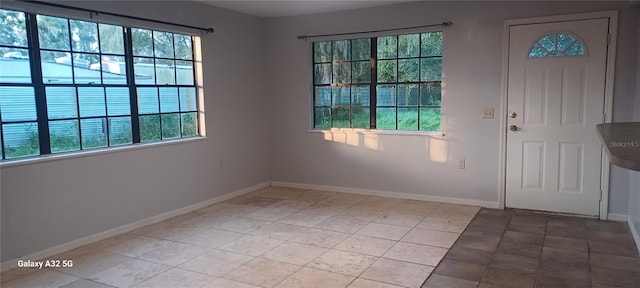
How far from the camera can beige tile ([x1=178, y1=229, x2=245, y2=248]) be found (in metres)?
3.64

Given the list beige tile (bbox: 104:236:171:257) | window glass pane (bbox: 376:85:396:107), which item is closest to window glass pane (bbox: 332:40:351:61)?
window glass pane (bbox: 376:85:396:107)

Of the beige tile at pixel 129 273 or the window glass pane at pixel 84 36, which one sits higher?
the window glass pane at pixel 84 36

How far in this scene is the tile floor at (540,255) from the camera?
2846 mm

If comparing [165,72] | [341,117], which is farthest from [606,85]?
[165,72]

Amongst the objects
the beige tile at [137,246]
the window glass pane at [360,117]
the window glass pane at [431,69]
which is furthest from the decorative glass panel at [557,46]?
the beige tile at [137,246]

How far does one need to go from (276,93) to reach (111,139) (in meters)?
2.36

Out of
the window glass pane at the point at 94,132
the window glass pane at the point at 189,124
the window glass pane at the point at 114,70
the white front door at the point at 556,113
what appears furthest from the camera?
the window glass pane at the point at 189,124

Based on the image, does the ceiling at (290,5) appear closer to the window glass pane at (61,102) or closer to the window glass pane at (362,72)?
the window glass pane at (362,72)

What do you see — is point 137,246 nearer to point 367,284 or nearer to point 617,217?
point 367,284

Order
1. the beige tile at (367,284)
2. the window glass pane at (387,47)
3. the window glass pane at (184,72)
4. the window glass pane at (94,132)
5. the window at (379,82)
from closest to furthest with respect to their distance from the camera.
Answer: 1. the beige tile at (367,284)
2. the window glass pane at (94,132)
3. the window glass pane at (184,72)
4. the window at (379,82)
5. the window glass pane at (387,47)

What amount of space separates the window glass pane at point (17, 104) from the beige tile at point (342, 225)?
256 centimetres

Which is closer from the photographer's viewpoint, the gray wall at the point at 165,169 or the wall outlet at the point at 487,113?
the gray wall at the point at 165,169

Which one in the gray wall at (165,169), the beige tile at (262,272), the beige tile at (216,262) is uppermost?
the gray wall at (165,169)

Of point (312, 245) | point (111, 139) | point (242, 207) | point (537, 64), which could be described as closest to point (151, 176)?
point (111, 139)
